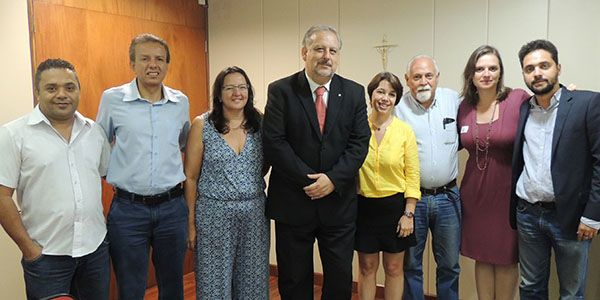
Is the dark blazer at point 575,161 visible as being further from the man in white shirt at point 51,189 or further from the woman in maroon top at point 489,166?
the man in white shirt at point 51,189

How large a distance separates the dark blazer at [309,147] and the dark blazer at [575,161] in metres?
0.93

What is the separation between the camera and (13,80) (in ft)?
9.77

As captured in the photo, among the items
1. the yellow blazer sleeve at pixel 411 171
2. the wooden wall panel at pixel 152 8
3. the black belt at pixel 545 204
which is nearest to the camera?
the black belt at pixel 545 204

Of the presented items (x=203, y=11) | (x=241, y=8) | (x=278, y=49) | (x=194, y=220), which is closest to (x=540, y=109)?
(x=194, y=220)

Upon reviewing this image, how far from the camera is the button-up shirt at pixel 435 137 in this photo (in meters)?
2.72

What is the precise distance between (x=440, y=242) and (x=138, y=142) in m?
1.76

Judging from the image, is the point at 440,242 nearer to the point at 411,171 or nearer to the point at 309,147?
the point at 411,171

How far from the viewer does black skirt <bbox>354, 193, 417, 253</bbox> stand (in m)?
2.61

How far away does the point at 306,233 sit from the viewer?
2.45 meters

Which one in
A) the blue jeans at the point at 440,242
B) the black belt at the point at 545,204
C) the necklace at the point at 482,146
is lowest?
the blue jeans at the point at 440,242

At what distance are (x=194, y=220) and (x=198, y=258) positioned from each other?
197mm

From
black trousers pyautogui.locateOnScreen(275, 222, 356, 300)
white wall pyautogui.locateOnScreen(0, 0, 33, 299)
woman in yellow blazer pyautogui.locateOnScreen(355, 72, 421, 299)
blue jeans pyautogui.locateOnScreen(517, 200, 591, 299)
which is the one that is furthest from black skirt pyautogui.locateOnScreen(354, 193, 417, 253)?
white wall pyautogui.locateOnScreen(0, 0, 33, 299)

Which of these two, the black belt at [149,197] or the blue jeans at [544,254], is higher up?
the black belt at [149,197]

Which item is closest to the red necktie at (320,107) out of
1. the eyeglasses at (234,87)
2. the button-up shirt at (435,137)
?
the eyeglasses at (234,87)
